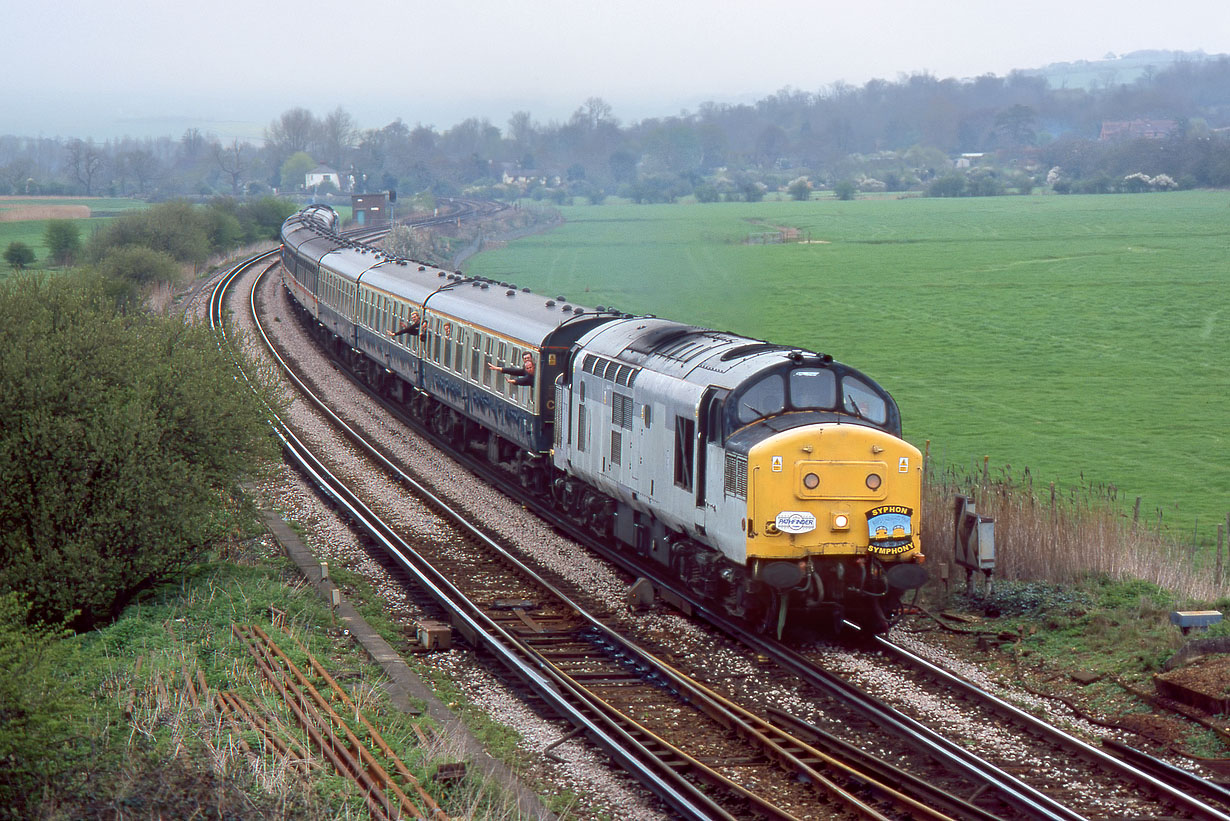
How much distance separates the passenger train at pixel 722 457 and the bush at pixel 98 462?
18.5 ft

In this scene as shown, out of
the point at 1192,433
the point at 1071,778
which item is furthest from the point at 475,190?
the point at 1071,778

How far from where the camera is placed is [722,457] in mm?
15852

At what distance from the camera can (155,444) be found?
18.1 metres

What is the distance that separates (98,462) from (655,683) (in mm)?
8399

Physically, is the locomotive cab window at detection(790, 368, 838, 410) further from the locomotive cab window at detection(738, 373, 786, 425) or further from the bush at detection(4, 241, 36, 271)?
the bush at detection(4, 241, 36, 271)

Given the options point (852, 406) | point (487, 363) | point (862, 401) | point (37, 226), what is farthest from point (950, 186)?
point (852, 406)

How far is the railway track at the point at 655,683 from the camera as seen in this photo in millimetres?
10703

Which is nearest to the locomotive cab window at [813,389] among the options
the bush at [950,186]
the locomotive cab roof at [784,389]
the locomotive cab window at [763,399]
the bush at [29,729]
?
the locomotive cab roof at [784,389]

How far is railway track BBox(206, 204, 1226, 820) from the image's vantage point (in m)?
10.7

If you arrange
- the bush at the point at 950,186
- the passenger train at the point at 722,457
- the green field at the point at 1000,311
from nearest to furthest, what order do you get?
the passenger train at the point at 722,457 < the green field at the point at 1000,311 < the bush at the point at 950,186

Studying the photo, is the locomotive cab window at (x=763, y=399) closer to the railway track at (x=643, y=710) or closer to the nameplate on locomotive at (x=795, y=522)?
the nameplate on locomotive at (x=795, y=522)

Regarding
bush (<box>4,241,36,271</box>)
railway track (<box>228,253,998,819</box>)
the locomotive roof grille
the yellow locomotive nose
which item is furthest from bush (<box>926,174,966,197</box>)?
the yellow locomotive nose

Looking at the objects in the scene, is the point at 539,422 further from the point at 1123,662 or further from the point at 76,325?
the point at 1123,662

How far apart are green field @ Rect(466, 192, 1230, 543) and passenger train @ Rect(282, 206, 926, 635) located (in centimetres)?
975
